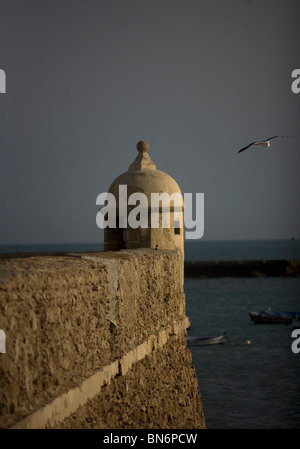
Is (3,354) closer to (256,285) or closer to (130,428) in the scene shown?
(130,428)

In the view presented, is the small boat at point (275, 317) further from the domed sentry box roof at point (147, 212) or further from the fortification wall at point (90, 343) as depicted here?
the fortification wall at point (90, 343)

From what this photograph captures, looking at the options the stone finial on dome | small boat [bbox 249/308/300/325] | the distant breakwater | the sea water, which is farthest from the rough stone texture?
the distant breakwater

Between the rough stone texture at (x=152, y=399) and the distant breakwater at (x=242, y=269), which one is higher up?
the rough stone texture at (x=152, y=399)

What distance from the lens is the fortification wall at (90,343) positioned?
4508 millimetres

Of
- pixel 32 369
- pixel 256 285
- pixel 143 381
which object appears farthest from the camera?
pixel 256 285

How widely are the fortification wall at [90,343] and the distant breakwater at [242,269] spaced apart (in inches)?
2835

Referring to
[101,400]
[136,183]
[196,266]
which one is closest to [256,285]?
[196,266]

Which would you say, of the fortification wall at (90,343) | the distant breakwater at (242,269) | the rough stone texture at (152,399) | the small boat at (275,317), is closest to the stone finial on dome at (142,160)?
the fortification wall at (90,343)

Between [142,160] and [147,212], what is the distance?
3.81ft

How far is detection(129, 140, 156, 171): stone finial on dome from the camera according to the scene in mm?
11562

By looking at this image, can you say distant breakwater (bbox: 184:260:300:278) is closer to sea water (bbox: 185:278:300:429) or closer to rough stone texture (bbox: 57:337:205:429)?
sea water (bbox: 185:278:300:429)

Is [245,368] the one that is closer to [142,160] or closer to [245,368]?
[245,368]

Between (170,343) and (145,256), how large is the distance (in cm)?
162
